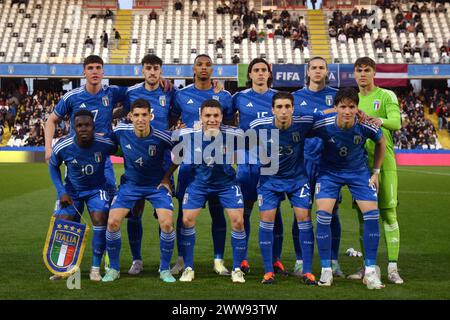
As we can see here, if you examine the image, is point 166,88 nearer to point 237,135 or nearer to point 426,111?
point 237,135

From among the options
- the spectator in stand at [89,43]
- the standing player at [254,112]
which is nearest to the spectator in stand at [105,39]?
the spectator in stand at [89,43]

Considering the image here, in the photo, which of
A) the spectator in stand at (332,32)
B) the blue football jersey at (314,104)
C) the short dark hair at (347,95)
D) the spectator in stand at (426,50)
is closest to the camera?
the short dark hair at (347,95)

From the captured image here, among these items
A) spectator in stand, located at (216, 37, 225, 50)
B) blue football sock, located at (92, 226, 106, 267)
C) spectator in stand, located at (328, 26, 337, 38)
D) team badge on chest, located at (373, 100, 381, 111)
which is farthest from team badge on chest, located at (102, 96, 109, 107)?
spectator in stand, located at (328, 26, 337, 38)

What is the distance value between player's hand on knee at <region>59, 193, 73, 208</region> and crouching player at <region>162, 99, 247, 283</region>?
36.1 inches

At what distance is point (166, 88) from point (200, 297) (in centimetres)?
252

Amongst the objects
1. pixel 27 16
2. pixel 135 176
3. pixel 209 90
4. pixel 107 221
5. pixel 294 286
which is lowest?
pixel 294 286

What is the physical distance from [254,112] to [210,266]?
1.69m

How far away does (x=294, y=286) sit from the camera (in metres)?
6.24

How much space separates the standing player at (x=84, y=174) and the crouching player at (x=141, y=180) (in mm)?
126

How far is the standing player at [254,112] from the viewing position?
710cm

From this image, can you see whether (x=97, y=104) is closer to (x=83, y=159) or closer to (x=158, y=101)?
(x=158, y=101)

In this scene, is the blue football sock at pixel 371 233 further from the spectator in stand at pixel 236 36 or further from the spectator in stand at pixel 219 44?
the spectator in stand at pixel 236 36

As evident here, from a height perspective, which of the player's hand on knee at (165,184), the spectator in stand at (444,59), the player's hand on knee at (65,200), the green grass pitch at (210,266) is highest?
the spectator in stand at (444,59)
